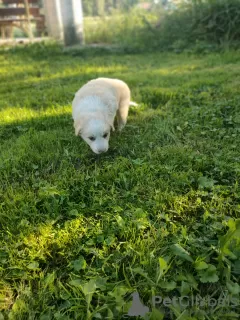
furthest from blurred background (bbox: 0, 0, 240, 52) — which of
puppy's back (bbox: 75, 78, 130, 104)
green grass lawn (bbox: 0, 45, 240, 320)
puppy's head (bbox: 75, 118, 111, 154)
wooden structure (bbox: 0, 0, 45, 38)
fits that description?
puppy's head (bbox: 75, 118, 111, 154)

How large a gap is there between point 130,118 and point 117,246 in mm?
2266

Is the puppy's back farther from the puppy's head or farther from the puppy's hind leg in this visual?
the puppy's head

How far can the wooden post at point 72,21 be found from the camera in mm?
8211

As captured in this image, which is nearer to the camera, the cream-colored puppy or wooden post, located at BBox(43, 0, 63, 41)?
the cream-colored puppy

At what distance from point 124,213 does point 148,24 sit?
26.4 feet

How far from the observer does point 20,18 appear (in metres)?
10.1

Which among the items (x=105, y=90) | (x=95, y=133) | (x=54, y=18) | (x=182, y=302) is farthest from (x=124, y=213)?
(x=54, y=18)

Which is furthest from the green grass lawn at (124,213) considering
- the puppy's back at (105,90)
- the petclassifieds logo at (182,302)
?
the puppy's back at (105,90)

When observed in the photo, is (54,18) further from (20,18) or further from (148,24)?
(148,24)

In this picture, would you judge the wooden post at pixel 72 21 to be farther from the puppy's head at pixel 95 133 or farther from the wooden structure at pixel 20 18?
the puppy's head at pixel 95 133

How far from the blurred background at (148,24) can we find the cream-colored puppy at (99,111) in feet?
15.1

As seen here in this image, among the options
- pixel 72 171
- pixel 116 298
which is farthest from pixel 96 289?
pixel 72 171

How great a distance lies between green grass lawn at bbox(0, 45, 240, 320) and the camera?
1.52 meters

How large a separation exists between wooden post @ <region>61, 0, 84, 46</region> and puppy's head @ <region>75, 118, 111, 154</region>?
251 inches
